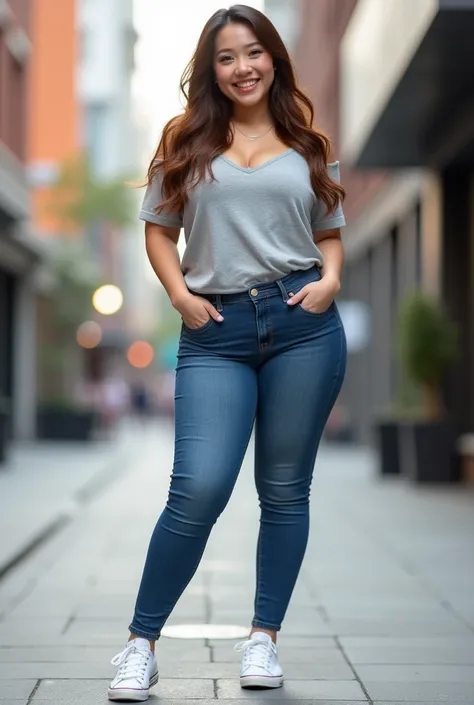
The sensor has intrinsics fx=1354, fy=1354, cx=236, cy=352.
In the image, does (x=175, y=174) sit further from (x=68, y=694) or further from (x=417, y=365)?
(x=417, y=365)

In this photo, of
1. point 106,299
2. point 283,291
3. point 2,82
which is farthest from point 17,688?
point 106,299

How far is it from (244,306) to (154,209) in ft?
1.27

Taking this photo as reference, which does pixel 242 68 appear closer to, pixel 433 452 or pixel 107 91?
pixel 433 452

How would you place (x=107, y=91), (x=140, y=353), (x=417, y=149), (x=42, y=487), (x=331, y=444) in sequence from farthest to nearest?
(x=140, y=353) → (x=107, y=91) → (x=331, y=444) → (x=417, y=149) → (x=42, y=487)

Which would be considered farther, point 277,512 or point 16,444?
point 16,444

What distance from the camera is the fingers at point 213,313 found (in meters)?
3.80

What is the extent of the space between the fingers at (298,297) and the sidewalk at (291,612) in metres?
1.13

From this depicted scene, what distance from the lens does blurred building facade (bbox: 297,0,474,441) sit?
11008 millimetres

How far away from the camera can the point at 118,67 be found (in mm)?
62781

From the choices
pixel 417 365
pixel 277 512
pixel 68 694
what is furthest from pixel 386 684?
pixel 417 365

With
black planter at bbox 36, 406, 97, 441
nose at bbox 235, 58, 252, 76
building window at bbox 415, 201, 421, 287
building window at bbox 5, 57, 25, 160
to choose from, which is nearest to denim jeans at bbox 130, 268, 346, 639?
nose at bbox 235, 58, 252, 76

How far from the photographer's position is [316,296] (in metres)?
3.86

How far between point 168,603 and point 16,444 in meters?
19.4

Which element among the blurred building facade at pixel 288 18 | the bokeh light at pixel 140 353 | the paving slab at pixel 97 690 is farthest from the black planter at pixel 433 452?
the bokeh light at pixel 140 353
